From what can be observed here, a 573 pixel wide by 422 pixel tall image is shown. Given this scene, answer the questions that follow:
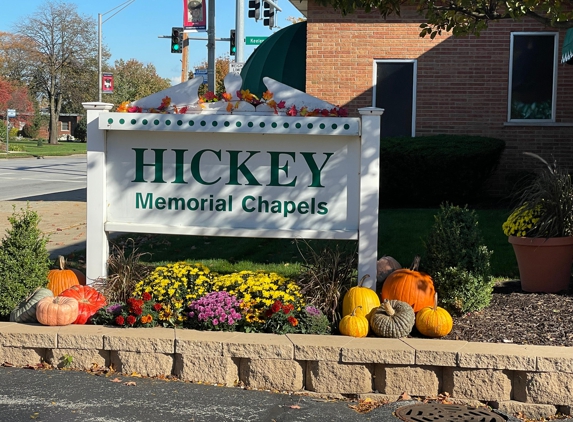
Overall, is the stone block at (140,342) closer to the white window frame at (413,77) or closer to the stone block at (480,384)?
the stone block at (480,384)

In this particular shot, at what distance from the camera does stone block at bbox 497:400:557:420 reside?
15.4ft

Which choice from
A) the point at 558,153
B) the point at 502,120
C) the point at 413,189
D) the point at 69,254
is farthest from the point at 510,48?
the point at 69,254

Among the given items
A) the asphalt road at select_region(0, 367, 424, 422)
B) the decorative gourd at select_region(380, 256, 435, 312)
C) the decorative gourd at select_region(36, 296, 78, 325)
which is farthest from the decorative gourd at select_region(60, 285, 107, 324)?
the decorative gourd at select_region(380, 256, 435, 312)

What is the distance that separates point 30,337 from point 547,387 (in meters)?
3.51

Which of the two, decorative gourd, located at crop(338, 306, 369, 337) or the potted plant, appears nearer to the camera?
decorative gourd, located at crop(338, 306, 369, 337)

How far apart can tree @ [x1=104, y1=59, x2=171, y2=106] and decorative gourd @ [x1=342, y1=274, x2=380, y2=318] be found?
4919 centimetres

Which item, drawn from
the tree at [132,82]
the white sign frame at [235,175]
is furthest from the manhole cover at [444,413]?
the tree at [132,82]

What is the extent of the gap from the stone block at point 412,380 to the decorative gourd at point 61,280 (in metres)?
2.84

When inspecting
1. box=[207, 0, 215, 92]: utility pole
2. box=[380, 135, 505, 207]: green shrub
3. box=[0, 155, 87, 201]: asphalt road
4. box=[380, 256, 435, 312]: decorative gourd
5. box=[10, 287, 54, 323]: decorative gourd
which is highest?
box=[207, 0, 215, 92]: utility pole

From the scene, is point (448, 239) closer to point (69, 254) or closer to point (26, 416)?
point (26, 416)

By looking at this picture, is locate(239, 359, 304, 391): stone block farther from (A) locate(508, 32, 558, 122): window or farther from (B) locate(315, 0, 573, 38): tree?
(A) locate(508, 32, 558, 122): window

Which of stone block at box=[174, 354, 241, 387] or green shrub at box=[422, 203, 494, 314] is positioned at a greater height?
green shrub at box=[422, 203, 494, 314]

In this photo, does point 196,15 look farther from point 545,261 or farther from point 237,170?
point 545,261

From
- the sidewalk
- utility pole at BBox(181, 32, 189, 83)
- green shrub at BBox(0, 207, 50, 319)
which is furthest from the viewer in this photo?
utility pole at BBox(181, 32, 189, 83)
